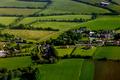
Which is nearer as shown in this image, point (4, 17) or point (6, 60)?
point (6, 60)

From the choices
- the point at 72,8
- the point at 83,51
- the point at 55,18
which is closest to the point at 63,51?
the point at 83,51

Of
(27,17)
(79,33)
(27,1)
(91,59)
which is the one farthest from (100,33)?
(27,1)

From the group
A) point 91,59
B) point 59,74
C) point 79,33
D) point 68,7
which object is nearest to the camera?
point 59,74

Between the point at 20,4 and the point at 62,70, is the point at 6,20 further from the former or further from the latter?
the point at 62,70

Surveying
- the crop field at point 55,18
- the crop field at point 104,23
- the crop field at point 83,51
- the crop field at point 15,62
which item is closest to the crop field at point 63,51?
the crop field at point 83,51

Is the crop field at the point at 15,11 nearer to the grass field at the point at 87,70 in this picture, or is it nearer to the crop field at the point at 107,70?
the grass field at the point at 87,70

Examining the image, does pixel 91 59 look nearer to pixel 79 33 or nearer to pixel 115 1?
pixel 79 33

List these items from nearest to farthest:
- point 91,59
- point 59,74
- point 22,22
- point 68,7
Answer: point 59,74 < point 91,59 < point 22,22 < point 68,7
